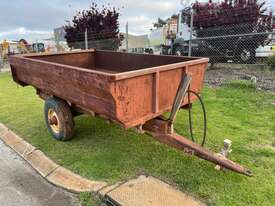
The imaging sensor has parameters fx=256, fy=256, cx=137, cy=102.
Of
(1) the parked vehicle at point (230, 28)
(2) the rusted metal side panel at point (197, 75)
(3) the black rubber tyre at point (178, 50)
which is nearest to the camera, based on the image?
(2) the rusted metal side panel at point (197, 75)

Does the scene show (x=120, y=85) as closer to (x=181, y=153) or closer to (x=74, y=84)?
(x=74, y=84)

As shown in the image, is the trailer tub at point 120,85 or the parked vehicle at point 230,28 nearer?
the trailer tub at point 120,85

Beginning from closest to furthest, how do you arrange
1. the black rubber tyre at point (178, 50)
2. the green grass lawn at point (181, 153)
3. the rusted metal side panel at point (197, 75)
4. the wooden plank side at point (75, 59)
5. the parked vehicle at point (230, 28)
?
the green grass lawn at point (181, 153) → the rusted metal side panel at point (197, 75) → the wooden plank side at point (75, 59) → the parked vehicle at point (230, 28) → the black rubber tyre at point (178, 50)

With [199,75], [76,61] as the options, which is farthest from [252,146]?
[76,61]

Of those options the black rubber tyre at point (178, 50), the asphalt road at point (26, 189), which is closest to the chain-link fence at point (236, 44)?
the black rubber tyre at point (178, 50)

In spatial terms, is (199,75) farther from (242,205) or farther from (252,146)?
(242,205)

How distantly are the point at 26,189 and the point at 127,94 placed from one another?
5.19ft

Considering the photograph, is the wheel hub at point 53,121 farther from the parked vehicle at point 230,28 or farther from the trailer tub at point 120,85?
the parked vehicle at point 230,28

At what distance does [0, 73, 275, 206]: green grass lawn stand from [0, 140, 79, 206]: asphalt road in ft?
1.08

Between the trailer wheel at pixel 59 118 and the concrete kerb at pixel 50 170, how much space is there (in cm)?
37

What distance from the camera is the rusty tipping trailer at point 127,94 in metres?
2.34

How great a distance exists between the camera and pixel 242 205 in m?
2.29

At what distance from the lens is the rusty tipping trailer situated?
2.34 meters

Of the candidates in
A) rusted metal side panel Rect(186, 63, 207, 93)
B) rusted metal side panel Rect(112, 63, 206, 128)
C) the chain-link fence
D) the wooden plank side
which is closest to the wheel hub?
the wooden plank side
